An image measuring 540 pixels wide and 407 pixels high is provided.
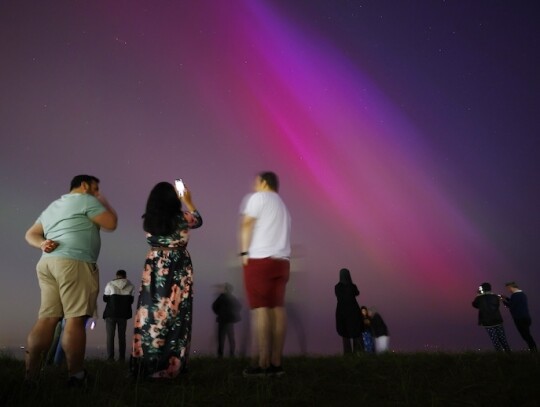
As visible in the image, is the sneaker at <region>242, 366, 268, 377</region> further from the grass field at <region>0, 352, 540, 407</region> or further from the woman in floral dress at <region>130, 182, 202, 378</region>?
the woman in floral dress at <region>130, 182, 202, 378</region>

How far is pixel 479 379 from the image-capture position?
511 cm

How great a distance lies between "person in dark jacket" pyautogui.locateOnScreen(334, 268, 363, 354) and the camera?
1076cm

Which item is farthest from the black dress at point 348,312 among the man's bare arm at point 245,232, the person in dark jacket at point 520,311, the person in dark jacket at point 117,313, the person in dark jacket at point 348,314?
the man's bare arm at point 245,232

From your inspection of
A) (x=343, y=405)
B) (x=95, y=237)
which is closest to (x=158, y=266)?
(x=95, y=237)

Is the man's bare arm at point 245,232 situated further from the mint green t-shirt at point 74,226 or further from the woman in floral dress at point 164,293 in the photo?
the mint green t-shirt at point 74,226

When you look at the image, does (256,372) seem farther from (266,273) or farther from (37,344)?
(37,344)

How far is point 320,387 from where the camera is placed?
15.9ft

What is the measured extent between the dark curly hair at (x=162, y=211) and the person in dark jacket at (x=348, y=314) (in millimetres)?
6525

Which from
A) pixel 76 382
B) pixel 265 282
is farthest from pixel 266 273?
pixel 76 382

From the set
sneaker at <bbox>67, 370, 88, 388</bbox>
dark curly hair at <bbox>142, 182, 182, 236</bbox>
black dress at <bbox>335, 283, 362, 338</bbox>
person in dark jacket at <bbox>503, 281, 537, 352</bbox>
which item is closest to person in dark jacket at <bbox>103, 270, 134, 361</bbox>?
black dress at <bbox>335, 283, 362, 338</bbox>

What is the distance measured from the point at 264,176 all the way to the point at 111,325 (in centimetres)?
578

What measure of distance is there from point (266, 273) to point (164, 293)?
1223mm

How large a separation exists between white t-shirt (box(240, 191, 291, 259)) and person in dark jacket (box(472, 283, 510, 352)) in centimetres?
805

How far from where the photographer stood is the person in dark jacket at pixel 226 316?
11.1 m
